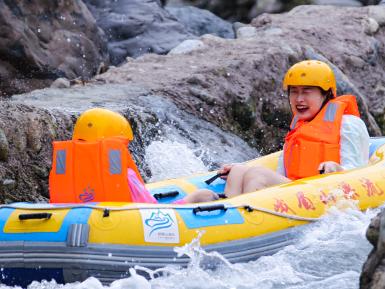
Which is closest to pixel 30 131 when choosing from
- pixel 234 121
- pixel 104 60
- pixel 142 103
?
pixel 142 103

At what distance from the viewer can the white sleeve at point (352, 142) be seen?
24.3ft

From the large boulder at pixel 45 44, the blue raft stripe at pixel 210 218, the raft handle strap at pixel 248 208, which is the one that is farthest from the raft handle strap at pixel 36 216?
the large boulder at pixel 45 44

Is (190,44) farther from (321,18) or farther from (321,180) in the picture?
(321,180)

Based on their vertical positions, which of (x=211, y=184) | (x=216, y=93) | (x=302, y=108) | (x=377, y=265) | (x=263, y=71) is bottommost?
(x=211, y=184)

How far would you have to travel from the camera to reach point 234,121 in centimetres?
1066

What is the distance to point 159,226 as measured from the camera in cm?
595

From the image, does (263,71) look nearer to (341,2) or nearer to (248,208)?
(248,208)

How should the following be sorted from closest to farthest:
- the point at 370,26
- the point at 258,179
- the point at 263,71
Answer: the point at 258,179 < the point at 263,71 < the point at 370,26

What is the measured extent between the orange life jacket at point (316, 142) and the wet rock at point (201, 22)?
772 centimetres

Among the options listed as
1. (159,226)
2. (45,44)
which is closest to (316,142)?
(159,226)

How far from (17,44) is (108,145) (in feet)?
20.1

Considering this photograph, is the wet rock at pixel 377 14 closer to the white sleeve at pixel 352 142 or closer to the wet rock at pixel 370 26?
the wet rock at pixel 370 26

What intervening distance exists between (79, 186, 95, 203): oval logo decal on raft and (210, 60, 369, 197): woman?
1271 mm

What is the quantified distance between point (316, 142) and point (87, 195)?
202 centimetres
